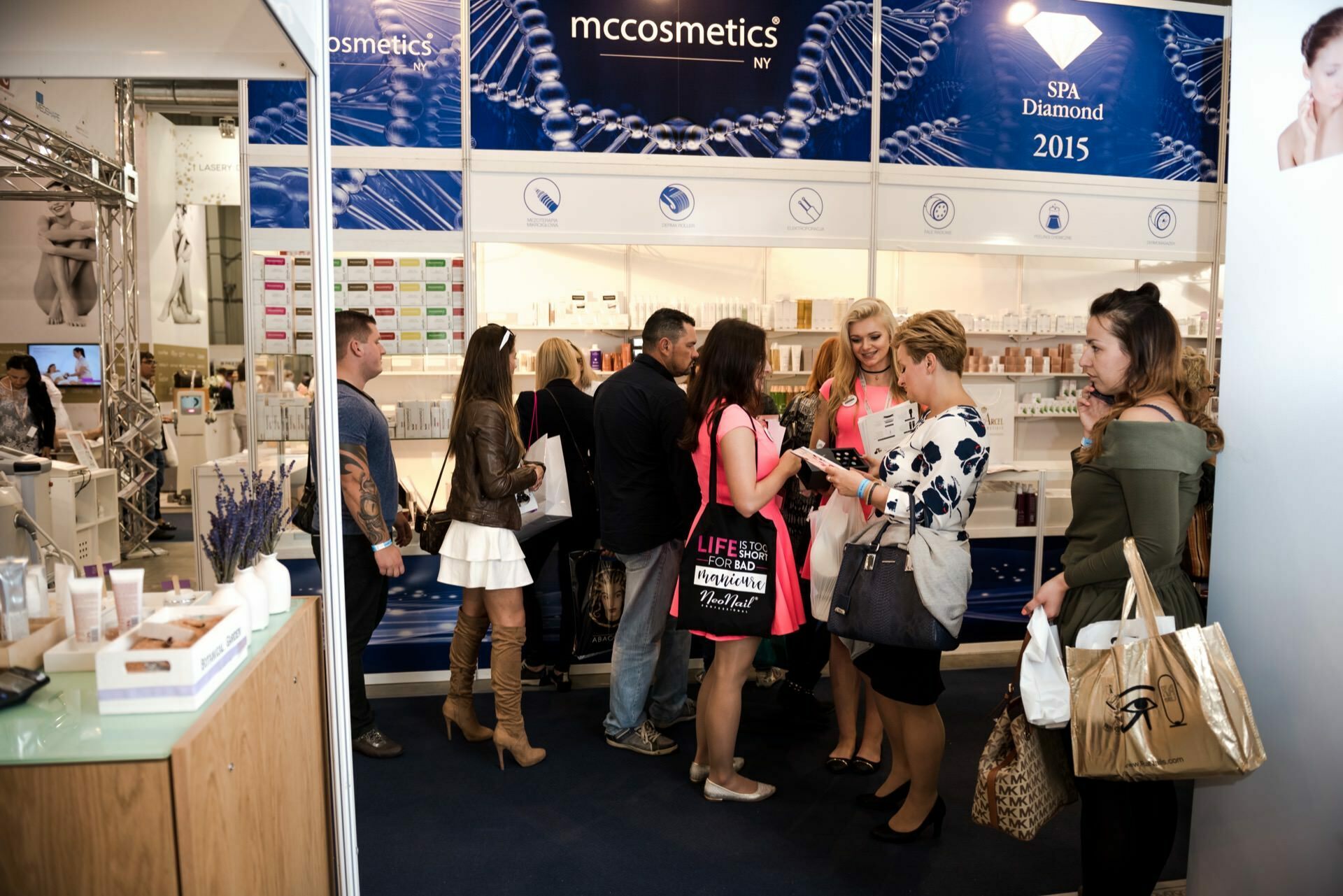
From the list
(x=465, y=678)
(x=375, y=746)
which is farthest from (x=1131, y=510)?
(x=375, y=746)

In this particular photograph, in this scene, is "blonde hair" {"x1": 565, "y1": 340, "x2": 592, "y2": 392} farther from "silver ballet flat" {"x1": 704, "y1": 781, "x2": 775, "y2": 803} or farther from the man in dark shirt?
"silver ballet flat" {"x1": 704, "y1": 781, "x2": 775, "y2": 803}

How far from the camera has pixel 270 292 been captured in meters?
4.50

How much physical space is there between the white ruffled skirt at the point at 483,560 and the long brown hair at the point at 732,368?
0.98 m

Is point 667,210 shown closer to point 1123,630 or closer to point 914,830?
point 914,830

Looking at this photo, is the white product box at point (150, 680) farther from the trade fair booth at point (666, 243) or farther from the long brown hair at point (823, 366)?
the long brown hair at point (823, 366)

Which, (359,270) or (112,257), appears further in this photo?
(112,257)

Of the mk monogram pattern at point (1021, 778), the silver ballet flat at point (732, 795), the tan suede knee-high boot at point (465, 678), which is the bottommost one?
the silver ballet flat at point (732, 795)

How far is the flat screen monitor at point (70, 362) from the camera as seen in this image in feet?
36.8

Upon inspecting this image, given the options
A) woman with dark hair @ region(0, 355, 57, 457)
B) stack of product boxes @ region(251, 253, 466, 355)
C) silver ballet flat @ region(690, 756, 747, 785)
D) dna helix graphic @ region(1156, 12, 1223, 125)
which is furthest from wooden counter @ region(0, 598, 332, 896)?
dna helix graphic @ region(1156, 12, 1223, 125)

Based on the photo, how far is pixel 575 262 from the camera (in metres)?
5.70

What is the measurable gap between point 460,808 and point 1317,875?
8.47 ft

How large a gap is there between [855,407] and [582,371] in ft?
5.66

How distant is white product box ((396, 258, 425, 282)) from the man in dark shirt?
158 centimetres

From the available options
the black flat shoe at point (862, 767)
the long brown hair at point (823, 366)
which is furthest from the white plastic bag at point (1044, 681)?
the long brown hair at point (823, 366)
